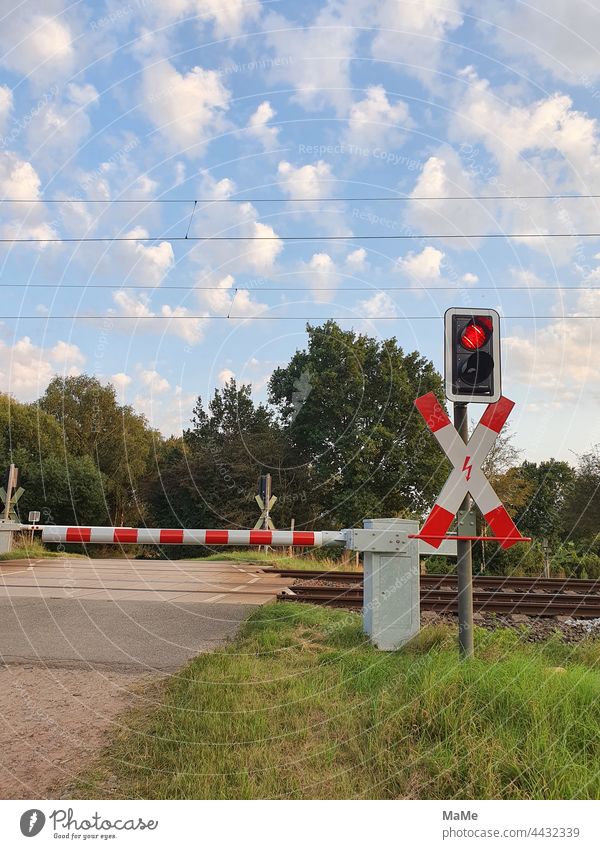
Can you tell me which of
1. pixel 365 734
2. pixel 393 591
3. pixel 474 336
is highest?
pixel 474 336

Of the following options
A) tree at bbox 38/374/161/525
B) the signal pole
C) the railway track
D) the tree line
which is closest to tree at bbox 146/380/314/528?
the tree line

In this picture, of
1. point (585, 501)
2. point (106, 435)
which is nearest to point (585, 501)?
point (585, 501)

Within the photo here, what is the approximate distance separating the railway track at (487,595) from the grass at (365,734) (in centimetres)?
455

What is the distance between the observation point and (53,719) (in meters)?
3.72

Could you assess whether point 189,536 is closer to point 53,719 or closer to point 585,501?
point 53,719

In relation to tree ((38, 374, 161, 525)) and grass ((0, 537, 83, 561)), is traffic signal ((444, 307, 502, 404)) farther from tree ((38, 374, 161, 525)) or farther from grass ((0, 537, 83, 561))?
tree ((38, 374, 161, 525))

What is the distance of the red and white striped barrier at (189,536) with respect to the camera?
5766 millimetres

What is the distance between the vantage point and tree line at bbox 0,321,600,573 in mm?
31781

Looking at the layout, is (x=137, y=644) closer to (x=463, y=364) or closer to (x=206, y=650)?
(x=206, y=650)

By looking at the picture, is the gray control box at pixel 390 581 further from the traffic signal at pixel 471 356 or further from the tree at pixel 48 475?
the tree at pixel 48 475

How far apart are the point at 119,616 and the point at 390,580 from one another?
137 inches

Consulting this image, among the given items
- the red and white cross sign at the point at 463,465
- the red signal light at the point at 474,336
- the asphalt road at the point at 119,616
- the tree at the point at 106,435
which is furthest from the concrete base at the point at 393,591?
the tree at the point at 106,435

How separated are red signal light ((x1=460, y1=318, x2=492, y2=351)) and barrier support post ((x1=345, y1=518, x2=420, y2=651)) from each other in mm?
1603

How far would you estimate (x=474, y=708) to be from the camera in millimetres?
3248
